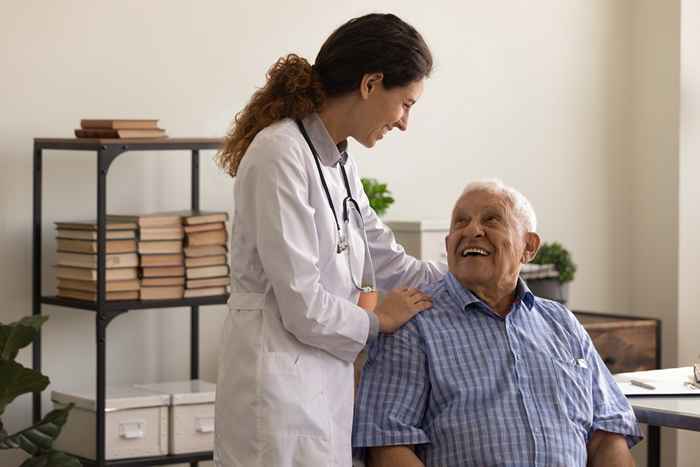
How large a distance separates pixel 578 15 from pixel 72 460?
2.98 m

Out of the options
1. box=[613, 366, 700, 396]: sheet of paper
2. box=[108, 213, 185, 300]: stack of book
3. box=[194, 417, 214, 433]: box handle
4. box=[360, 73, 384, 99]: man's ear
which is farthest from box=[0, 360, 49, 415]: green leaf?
box=[613, 366, 700, 396]: sheet of paper

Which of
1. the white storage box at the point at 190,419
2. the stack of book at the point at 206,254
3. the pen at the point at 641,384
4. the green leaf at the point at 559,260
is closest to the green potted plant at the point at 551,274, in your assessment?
the green leaf at the point at 559,260

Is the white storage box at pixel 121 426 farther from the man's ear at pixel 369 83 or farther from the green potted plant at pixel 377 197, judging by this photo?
the man's ear at pixel 369 83

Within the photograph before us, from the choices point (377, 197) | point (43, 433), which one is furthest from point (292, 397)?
point (377, 197)

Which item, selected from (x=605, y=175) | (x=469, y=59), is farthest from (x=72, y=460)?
(x=605, y=175)

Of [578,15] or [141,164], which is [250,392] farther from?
[578,15]

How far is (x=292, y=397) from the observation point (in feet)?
7.13

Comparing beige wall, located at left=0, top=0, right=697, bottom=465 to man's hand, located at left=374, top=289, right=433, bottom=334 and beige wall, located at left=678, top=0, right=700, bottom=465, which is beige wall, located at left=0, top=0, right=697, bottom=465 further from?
man's hand, located at left=374, top=289, right=433, bottom=334

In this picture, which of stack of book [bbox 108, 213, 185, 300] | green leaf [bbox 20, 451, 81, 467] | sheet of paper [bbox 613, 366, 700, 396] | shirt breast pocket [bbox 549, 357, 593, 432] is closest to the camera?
shirt breast pocket [bbox 549, 357, 593, 432]

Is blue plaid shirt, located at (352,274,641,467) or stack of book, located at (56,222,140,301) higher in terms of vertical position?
stack of book, located at (56,222,140,301)

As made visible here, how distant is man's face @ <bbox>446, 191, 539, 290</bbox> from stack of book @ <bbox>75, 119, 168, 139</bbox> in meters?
1.18

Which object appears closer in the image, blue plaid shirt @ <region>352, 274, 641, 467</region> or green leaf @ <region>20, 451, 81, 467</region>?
blue plaid shirt @ <region>352, 274, 641, 467</region>

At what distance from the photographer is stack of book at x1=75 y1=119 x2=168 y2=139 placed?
11.0ft

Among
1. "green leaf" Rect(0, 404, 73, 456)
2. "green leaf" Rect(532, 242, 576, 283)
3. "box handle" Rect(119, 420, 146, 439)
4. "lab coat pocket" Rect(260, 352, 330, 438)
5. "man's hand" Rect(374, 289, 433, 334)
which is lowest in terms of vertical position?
"box handle" Rect(119, 420, 146, 439)
